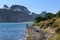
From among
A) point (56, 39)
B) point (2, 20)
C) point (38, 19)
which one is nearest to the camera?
point (56, 39)

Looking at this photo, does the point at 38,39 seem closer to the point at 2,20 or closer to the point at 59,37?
the point at 59,37

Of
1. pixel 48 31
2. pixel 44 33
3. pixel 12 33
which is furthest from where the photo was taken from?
pixel 12 33

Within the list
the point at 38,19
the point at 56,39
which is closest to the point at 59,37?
the point at 56,39

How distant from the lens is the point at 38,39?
50.3 feet

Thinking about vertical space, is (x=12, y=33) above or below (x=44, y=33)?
below

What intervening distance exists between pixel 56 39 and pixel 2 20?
19054 cm

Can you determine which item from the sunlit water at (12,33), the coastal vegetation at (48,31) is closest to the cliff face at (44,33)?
the coastal vegetation at (48,31)

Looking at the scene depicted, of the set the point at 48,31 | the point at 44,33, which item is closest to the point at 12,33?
the point at 48,31

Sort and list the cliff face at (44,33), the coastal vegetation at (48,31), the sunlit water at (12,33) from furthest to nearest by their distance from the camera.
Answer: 1. the sunlit water at (12,33)
2. the cliff face at (44,33)
3. the coastal vegetation at (48,31)

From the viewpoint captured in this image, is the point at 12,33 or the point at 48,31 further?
the point at 12,33

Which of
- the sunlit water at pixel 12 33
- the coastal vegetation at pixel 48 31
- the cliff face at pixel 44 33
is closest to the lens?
the coastal vegetation at pixel 48 31

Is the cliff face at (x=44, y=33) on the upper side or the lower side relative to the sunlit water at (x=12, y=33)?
upper

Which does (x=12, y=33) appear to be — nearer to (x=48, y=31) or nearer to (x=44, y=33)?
(x=48, y=31)

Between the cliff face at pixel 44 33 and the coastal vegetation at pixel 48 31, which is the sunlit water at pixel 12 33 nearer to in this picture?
the coastal vegetation at pixel 48 31
